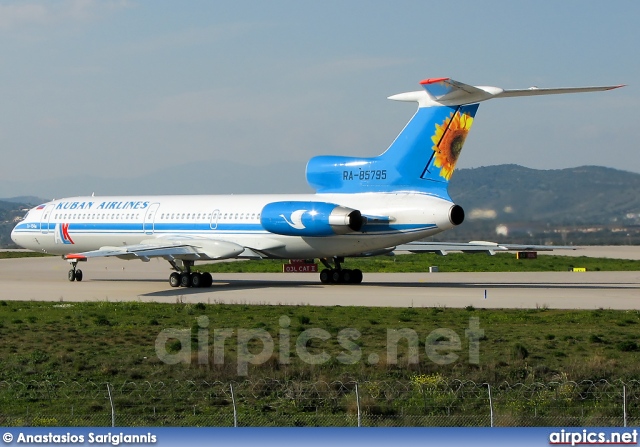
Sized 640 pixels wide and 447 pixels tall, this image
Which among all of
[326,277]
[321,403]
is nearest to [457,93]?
[326,277]

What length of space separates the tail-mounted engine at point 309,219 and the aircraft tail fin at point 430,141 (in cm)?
203

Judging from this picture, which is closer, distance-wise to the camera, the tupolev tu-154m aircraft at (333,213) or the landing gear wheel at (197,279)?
the tupolev tu-154m aircraft at (333,213)

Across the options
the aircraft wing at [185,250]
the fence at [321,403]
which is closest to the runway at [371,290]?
the aircraft wing at [185,250]

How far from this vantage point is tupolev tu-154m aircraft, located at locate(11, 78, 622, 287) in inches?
1398

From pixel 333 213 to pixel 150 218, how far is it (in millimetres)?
11088

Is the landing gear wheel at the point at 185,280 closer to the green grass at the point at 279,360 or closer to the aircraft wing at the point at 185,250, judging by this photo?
the aircraft wing at the point at 185,250

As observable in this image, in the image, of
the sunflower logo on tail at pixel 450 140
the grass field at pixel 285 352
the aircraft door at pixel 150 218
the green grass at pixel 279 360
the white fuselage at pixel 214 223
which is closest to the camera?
the green grass at pixel 279 360

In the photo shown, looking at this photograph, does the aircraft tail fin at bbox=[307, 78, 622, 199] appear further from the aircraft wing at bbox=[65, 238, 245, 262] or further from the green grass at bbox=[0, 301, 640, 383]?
the green grass at bbox=[0, 301, 640, 383]

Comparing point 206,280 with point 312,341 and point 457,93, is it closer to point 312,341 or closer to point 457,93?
point 457,93

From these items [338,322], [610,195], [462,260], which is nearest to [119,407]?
[338,322]

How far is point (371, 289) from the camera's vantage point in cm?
3753

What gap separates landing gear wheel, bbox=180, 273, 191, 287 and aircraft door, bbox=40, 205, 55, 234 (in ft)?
35.0

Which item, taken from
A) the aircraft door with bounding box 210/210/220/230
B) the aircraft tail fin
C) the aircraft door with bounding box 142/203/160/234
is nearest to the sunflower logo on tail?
the aircraft tail fin

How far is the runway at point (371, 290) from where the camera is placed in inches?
1260
